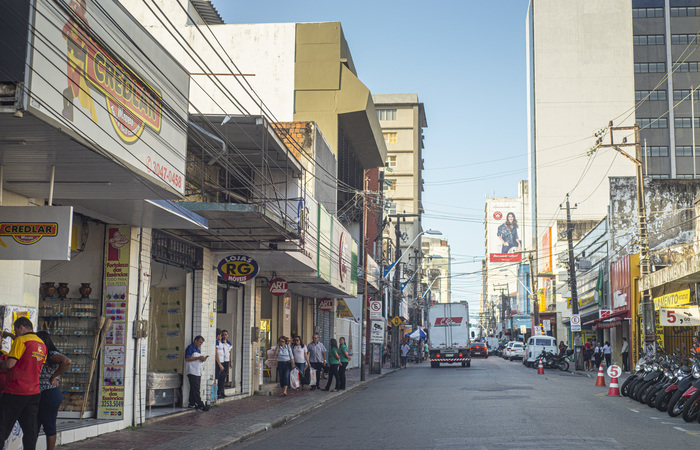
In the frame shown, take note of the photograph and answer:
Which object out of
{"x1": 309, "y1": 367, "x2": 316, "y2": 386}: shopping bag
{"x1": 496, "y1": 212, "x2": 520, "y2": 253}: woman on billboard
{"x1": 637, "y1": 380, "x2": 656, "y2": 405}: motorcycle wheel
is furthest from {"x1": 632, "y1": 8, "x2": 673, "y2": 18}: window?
{"x1": 637, "y1": 380, "x2": 656, "y2": 405}: motorcycle wheel

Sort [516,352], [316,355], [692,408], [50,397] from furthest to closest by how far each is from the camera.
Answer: [516,352], [316,355], [692,408], [50,397]

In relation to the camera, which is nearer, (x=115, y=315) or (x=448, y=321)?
(x=115, y=315)

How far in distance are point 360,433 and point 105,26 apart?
7.68 metres

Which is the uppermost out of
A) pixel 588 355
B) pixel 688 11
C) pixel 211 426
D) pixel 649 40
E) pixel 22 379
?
pixel 688 11

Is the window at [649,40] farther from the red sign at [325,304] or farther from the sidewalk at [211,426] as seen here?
the sidewalk at [211,426]

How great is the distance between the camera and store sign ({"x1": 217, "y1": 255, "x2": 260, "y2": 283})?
17484mm

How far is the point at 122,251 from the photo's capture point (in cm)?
1377

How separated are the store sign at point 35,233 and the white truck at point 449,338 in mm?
→ 38626

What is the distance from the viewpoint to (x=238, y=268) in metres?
17.6

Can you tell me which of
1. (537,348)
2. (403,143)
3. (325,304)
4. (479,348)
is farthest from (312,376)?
(403,143)

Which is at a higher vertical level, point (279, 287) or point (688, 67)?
point (688, 67)

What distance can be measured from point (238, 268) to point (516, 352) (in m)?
51.2

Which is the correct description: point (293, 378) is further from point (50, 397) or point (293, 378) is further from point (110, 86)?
point (110, 86)

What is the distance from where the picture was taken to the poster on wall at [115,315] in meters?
13.5
